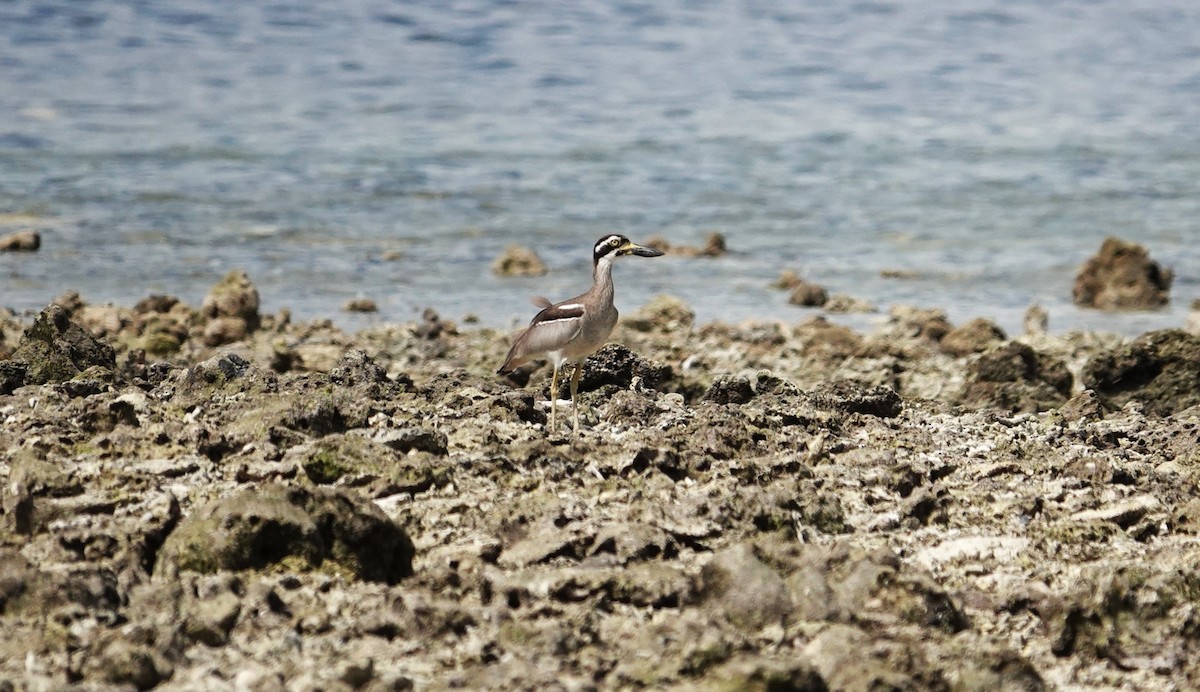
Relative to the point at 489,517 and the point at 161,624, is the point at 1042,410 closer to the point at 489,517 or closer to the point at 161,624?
the point at 489,517

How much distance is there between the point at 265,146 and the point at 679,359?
12.4m

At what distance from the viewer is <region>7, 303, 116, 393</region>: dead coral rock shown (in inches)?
324

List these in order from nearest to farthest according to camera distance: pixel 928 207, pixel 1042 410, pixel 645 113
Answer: pixel 1042 410, pixel 928 207, pixel 645 113

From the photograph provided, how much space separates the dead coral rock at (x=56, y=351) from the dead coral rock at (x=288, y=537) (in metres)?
2.74

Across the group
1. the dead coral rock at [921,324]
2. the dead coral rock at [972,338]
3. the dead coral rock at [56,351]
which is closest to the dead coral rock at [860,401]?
the dead coral rock at [56,351]

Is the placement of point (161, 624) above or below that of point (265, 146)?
above

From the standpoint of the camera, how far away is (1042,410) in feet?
31.0

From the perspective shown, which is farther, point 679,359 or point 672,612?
point 679,359

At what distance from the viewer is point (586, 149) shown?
23.4 meters

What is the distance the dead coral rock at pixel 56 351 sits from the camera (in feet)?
27.0

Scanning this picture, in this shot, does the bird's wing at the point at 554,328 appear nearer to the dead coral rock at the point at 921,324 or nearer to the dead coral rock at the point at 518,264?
the dead coral rock at the point at 921,324

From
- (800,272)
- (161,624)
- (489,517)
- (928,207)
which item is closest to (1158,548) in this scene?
(489,517)

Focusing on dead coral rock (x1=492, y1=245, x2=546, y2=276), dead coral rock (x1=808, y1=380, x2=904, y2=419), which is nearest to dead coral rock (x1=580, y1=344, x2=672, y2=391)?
dead coral rock (x1=808, y1=380, x2=904, y2=419)

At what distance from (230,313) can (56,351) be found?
4.96 meters
